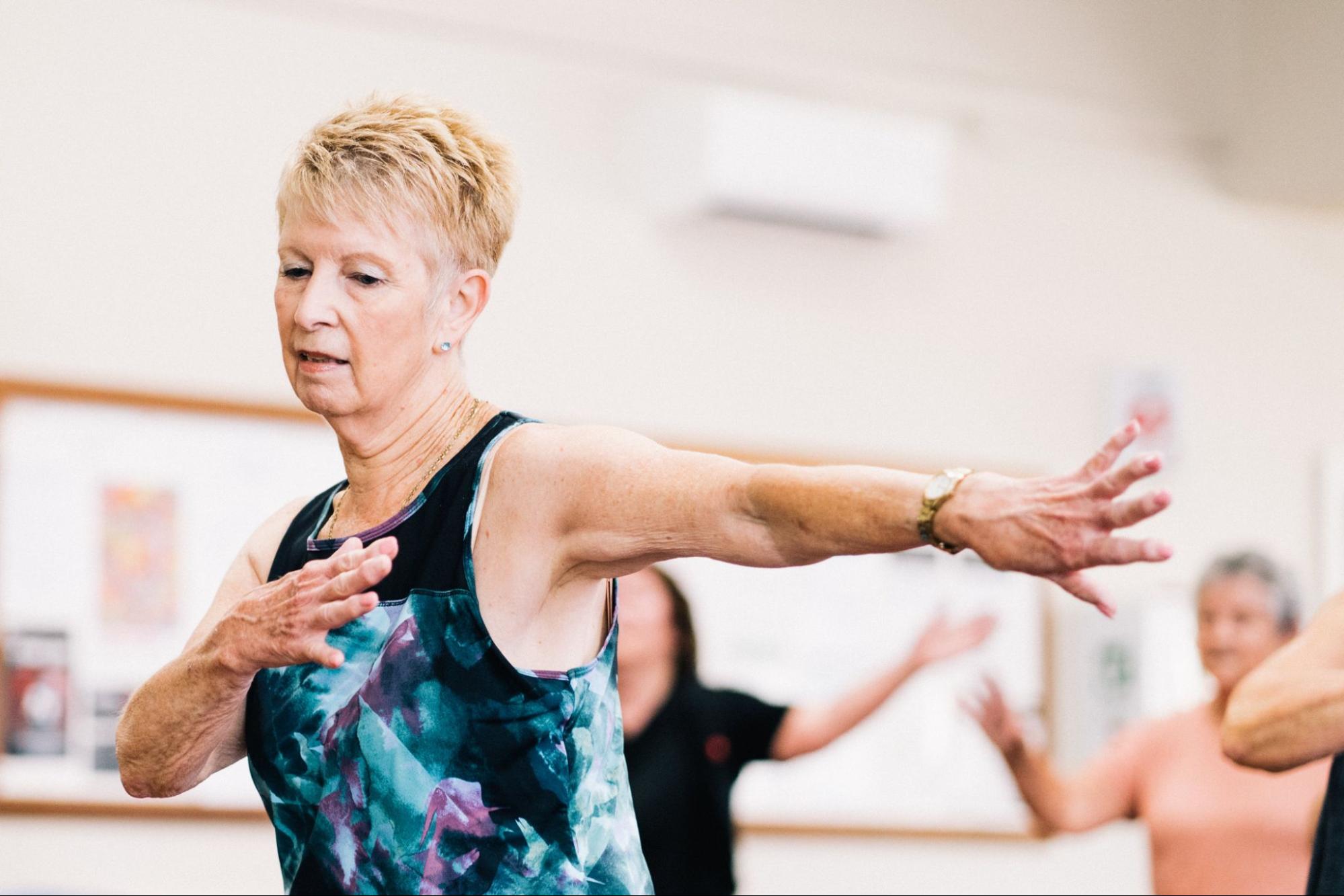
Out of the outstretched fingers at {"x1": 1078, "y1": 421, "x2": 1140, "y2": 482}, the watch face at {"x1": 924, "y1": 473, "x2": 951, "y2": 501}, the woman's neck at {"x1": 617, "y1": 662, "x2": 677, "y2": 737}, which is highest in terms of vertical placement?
the outstretched fingers at {"x1": 1078, "y1": 421, "x2": 1140, "y2": 482}

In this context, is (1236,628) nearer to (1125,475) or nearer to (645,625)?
(645,625)

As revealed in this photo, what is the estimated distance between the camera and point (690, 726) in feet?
10.7

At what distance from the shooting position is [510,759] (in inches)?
59.9

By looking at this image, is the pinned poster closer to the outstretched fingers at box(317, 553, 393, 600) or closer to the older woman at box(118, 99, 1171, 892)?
the older woman at box(118, 99, 1171, 892)

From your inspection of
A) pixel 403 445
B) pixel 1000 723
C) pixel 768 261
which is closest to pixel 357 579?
pixel 403 445

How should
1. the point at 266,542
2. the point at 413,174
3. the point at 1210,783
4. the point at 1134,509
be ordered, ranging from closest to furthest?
the point at 1134,509 < the point at 413,174 < the point at 266,542 < the point at 1210,783

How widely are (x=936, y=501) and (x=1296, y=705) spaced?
917mm

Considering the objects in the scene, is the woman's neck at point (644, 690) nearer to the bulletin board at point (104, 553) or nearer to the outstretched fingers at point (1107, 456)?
the bulletin board at point (104, 553)

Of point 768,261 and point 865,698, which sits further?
point 768,261

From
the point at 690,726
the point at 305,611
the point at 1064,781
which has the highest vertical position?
the point at 305,611

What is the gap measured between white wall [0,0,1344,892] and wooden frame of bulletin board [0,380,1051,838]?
0.08 m

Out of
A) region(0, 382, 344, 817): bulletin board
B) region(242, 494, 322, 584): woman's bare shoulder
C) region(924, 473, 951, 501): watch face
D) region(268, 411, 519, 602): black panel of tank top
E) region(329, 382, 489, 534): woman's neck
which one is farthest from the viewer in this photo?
region(0, 382, 344, 817): bulletin board

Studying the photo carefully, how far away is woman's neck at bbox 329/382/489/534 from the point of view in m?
1.66

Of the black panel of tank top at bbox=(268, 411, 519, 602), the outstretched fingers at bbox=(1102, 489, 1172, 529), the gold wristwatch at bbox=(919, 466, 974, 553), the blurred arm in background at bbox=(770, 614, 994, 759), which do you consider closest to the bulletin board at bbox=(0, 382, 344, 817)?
the blurred arm in background at bbox=(770, 614, 994, 759)
